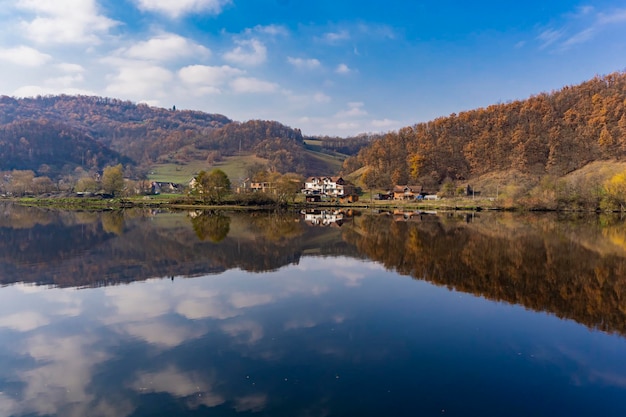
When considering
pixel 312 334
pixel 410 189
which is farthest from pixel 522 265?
pixel 410 189

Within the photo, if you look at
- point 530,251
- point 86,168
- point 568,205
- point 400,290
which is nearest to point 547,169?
point 568,205

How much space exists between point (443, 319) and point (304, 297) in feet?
15.0

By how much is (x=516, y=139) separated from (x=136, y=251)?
9395 cm

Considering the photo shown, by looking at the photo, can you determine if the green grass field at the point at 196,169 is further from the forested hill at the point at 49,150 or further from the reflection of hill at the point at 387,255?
the reflection of hill at the point at 387,255

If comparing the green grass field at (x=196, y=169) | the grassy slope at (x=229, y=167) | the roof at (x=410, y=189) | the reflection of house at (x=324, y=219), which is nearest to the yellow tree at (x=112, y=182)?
the grassy slope at (x=229, y=167)

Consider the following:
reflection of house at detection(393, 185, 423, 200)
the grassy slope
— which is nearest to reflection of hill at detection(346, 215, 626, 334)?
reflection of house at detection(393, 185, 423, 200)

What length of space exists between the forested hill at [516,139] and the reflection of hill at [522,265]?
63.0m

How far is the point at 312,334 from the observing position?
1033cm

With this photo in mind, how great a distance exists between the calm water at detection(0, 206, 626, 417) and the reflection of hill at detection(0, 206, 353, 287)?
Result: 210 millimetres

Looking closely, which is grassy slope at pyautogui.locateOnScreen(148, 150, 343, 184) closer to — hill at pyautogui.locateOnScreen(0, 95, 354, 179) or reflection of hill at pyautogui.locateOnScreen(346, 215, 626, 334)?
hill at pyautogui.locateOnScreen(0, 95, 354, 179)

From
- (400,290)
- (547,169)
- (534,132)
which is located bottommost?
(400,290)

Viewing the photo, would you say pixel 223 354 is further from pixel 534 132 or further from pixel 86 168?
pixel 86 168

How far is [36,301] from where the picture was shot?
13086 mm

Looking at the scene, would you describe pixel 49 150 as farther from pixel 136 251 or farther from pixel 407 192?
pixel 136 251
